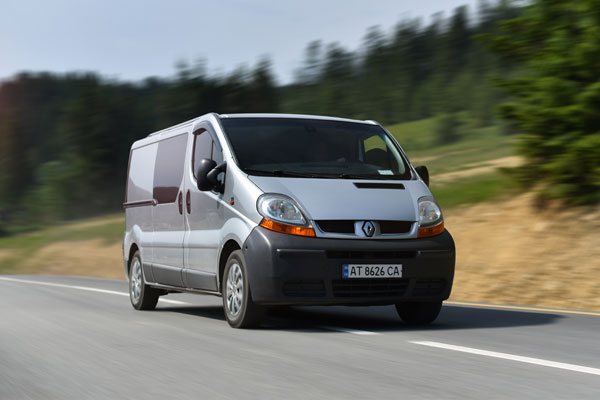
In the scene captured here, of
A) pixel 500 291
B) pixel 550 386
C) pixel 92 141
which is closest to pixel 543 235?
pixel 500 291

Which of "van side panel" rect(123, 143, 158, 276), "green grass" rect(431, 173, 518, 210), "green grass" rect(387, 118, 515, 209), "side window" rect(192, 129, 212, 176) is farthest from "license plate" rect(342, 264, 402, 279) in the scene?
"green grass" rect(431, 173, 518, 210)

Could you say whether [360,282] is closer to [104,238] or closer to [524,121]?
[524,121]

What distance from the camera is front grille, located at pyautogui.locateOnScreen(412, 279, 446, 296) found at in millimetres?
8062

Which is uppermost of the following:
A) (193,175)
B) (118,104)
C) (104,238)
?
(118,104)

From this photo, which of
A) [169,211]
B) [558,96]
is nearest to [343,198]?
[169,211]

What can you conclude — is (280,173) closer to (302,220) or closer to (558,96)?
(302,220)

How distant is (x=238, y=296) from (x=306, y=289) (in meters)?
0.74

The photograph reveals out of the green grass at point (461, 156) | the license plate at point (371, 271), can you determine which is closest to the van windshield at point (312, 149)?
the license plate at point (371, 271)

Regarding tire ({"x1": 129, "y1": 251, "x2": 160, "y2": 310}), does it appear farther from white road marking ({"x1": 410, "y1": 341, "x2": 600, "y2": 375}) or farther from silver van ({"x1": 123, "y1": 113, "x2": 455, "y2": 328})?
white road marking ({"x1": 410, "y1": 341, "x2": 600, "y2": 375})

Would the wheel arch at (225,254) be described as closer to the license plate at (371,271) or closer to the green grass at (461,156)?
the license plate at (371,271)

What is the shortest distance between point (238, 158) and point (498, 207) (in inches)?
465

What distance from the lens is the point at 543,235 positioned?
15547mm

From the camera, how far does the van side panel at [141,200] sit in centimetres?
1103

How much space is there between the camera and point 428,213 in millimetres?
8289
